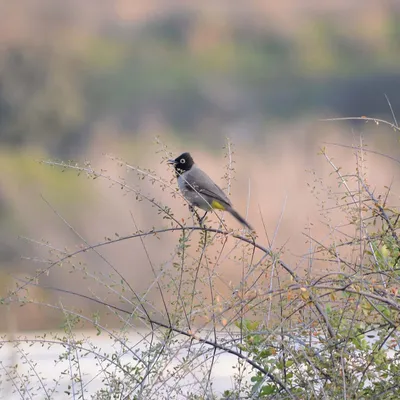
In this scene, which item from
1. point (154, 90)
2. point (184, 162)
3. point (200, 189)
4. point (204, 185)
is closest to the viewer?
point (200, 189)

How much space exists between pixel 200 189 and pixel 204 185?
232 millimetres

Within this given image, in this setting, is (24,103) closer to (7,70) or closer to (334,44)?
(7,70)

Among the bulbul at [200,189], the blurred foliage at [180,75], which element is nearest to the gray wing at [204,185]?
the bulbul at [200,189]

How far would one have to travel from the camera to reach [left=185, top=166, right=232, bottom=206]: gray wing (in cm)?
336

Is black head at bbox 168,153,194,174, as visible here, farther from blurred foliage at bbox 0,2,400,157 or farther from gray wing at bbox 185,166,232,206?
blurred foliage at bbox 0,2,400,157

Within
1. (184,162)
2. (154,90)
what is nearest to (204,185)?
(184,162)

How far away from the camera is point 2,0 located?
7.80 meters

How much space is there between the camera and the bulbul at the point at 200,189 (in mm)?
3232

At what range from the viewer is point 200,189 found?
3375mm

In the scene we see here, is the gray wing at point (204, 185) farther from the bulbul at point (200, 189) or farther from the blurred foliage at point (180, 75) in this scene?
the blurred foliage at point (180, 75)

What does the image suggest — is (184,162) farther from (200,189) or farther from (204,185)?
(200,189)

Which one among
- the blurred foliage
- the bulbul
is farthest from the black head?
the blurred foliage

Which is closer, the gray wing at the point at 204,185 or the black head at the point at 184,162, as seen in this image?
the gray wing at the point at 204,185

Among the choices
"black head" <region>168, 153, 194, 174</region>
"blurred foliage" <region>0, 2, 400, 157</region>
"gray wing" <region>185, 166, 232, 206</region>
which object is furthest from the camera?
"blurred foliage" <region>0, 2, 400, 157</region>
